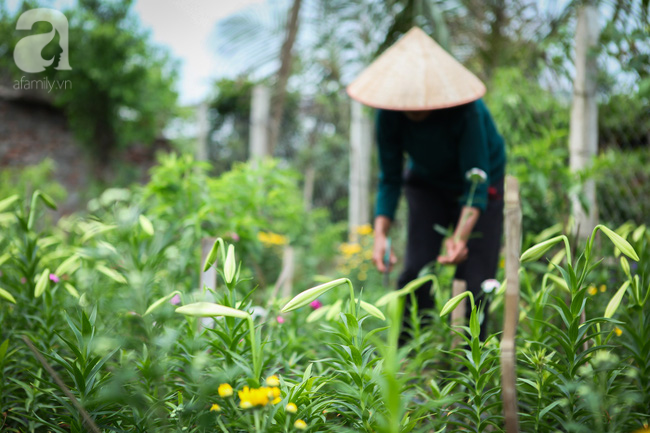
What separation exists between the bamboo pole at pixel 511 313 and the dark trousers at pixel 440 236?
95 cm

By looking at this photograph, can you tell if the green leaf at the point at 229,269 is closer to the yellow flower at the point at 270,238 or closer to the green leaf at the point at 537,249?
the green leaf at the point at 537,249

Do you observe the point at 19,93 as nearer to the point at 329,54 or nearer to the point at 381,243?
the point at 329,54

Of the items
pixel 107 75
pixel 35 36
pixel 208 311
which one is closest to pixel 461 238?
pixel 208 311

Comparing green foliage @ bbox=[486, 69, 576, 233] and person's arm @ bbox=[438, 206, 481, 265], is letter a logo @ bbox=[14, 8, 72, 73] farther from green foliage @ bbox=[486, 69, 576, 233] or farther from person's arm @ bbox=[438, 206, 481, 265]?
person's arm @ bbox=[438, 206, 481, 265]

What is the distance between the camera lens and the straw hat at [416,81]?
5.03ft

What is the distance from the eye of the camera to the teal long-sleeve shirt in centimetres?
159

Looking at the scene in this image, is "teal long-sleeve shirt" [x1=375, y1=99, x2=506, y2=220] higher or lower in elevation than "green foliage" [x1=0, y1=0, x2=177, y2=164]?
lower

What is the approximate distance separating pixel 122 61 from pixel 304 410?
7444 millimetres

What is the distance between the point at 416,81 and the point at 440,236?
65 centimetres

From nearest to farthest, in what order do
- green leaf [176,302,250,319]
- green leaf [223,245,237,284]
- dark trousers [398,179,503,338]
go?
1. green leaf [176,302,250,319]
2. green leaf [223,245,237,284]
3. dark trousers [398,179,503,338]

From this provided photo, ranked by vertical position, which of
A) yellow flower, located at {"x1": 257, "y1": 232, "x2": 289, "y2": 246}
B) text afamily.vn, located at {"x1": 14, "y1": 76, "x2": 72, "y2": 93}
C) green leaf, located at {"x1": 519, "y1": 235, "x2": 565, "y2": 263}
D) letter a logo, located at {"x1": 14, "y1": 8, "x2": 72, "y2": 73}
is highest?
letter a logo, located at {"x1": 14, "y1": 8, "x2": 72, "y2": 73}

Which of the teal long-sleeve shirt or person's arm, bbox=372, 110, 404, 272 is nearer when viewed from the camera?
the teal long-sleeve shirt

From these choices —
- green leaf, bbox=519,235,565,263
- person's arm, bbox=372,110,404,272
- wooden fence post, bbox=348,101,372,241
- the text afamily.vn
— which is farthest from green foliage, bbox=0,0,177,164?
green leaf, bbox=519,235,565,263

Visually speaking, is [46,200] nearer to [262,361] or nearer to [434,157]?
[262,361]
